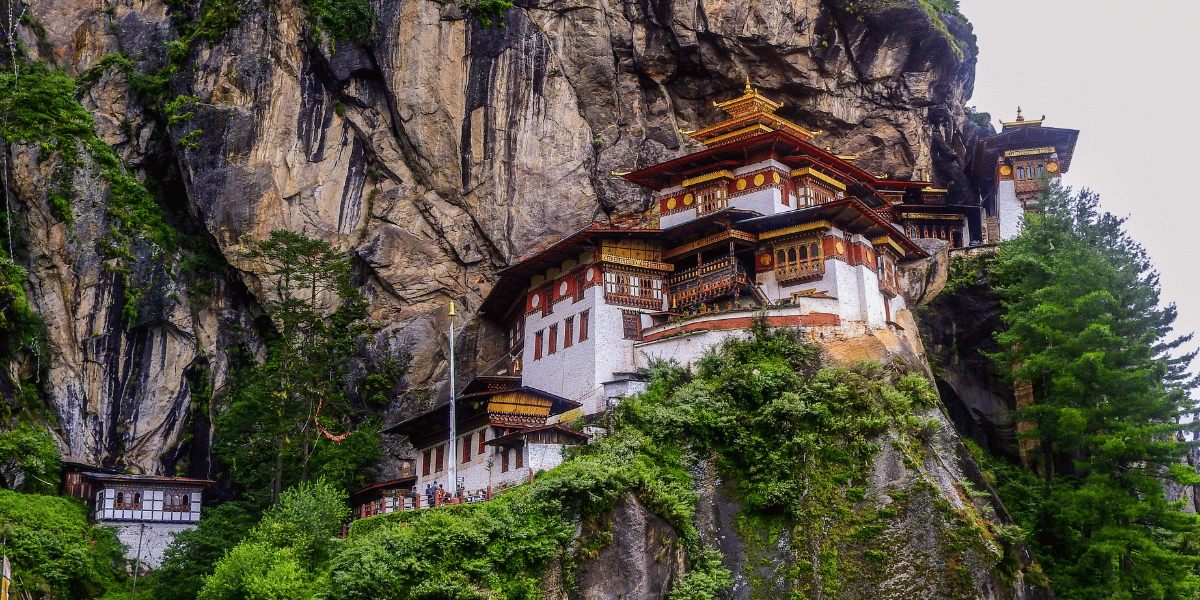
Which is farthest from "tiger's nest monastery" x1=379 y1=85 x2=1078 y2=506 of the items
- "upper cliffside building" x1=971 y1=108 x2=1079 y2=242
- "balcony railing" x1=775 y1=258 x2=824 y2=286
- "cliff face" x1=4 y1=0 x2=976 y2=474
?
"upper cliffside building" x1=971 y1=108 x2=1079 y2=242

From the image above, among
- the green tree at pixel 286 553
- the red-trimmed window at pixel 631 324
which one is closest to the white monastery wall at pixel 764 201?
the red-trimmed window at pixel 631 324

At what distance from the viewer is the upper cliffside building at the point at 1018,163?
6138cm

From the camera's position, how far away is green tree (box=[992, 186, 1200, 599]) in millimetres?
37500

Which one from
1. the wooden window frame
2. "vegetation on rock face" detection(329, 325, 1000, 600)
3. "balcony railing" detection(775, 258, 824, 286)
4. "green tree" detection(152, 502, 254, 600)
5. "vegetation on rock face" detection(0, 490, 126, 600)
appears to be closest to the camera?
"vegetation on rock face" detection(329, 325, 1000, 600)

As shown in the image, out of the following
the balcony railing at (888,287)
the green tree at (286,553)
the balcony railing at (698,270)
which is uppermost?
the balcony railing at (698,270)

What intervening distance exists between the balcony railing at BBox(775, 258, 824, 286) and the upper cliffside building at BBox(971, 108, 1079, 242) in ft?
60.7

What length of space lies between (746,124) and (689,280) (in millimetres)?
8175

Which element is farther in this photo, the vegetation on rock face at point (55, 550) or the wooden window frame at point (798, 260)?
the wooden window frame at point (798, 260)

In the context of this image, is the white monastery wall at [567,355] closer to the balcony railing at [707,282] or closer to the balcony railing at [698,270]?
the balcony railing at [707,282]

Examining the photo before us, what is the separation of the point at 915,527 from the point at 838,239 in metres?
14.4

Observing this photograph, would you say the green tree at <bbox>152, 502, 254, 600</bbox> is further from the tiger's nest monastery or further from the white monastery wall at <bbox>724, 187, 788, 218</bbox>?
the white monastery wall at <bbox>724, 187, 788, 218</bbox>

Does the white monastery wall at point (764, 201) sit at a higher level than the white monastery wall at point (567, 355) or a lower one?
higher

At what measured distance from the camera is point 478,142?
57.0m

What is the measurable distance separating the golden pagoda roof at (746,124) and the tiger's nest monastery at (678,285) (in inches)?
3.4
